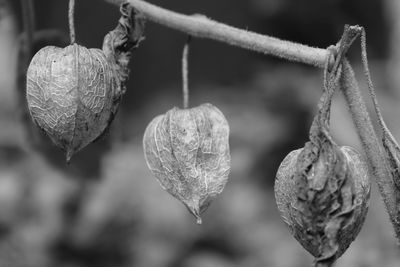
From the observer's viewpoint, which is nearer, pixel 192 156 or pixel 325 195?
pixel 325 195

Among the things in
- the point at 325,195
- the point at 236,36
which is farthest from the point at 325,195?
the point at 236,36

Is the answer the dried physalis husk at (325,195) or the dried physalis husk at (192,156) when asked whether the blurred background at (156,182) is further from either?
the dried physalis husk at (325,195)

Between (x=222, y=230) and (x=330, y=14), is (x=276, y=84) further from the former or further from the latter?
(x=222, y=230)

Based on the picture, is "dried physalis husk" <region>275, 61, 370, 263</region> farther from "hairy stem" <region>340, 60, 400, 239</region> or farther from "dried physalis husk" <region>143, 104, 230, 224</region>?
"dried physalis husk" <region>143, 104, 230, 224</region>

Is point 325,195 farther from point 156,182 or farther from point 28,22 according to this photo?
point 156,182

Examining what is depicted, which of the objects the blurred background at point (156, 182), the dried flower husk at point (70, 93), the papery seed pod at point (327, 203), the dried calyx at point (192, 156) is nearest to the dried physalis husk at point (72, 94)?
the dried flower husk at point (70, 93)

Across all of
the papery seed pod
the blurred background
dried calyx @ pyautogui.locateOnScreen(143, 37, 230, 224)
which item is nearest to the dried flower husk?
dried calyx @ pyautogui.locateOnScreen(143, 37, 230, 224)
